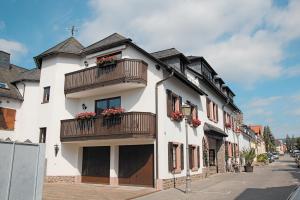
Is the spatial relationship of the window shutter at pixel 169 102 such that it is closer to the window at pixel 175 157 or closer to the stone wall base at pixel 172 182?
the window at pixel 175 157

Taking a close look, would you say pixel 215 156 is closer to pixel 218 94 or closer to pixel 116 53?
pixel 218 94

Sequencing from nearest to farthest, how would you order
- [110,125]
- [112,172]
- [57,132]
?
1. [110,125]
2. [112,172]
3. [57,132]

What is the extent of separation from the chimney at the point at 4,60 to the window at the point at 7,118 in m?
5.89

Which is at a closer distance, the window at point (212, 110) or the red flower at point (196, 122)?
the red flower at point (196, 122)

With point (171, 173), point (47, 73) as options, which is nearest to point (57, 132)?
point (47, 73)

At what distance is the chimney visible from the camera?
2598 centimetres

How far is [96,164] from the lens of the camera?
19.0 metres

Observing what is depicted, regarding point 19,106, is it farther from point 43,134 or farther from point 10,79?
point 43,134

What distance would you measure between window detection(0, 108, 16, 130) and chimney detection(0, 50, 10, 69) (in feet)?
19.3

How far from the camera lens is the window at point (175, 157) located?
17.4 meters

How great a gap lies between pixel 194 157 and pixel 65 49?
11553 millimetres

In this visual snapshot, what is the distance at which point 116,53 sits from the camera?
18344 millimetres

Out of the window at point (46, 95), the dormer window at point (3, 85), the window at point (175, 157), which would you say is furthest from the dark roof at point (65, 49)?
the window at point (175, 157)

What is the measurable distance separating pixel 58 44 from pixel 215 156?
16.0 metres
